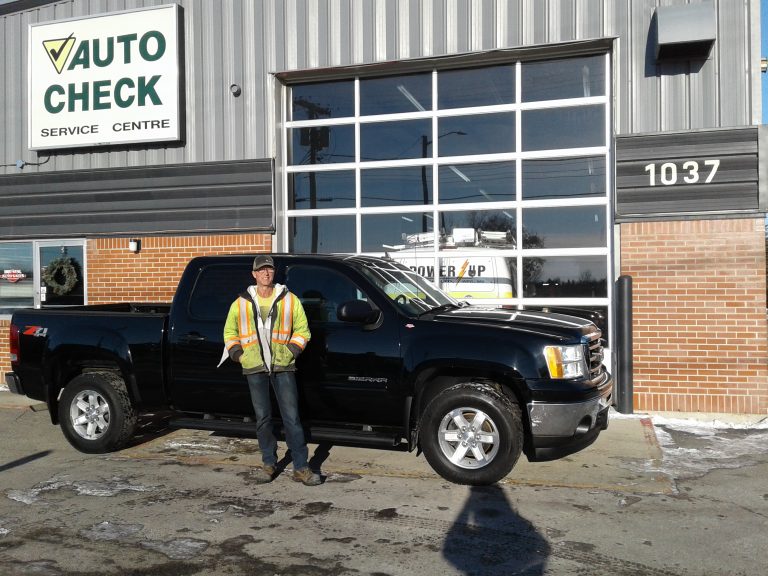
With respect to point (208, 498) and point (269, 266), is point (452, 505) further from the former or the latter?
point (269, 266)

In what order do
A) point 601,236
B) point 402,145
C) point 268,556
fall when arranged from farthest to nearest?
point 402,145
point 601,236
point 268,556

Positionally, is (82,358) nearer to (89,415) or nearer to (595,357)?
(89,415)

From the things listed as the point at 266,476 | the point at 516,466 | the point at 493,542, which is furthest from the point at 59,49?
the point at 493,542

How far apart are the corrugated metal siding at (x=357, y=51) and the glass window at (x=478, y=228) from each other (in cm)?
197

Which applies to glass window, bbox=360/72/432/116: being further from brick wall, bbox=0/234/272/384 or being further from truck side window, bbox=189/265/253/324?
truck side window, bbox=189/265/253/324

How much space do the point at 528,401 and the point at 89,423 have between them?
4.26m

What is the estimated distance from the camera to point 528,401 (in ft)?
18.7

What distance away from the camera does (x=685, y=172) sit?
8.99m

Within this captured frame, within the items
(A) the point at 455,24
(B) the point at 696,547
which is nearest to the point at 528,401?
(B) the point at 696,547

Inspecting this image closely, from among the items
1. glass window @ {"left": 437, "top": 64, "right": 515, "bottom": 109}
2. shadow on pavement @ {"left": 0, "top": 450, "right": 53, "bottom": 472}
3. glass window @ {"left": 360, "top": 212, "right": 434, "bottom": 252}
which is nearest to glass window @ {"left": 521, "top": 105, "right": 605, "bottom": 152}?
glass window @ {"left": 437, "top": 64, "right": 515, "bottom": 109}

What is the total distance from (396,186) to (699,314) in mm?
4441

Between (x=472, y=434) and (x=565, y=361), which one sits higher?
(x=565, y=361)

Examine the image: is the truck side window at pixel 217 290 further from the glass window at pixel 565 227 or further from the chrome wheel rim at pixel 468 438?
the glass window at pixel 565 227

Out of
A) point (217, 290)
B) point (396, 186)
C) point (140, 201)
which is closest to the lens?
point (217, 290)
